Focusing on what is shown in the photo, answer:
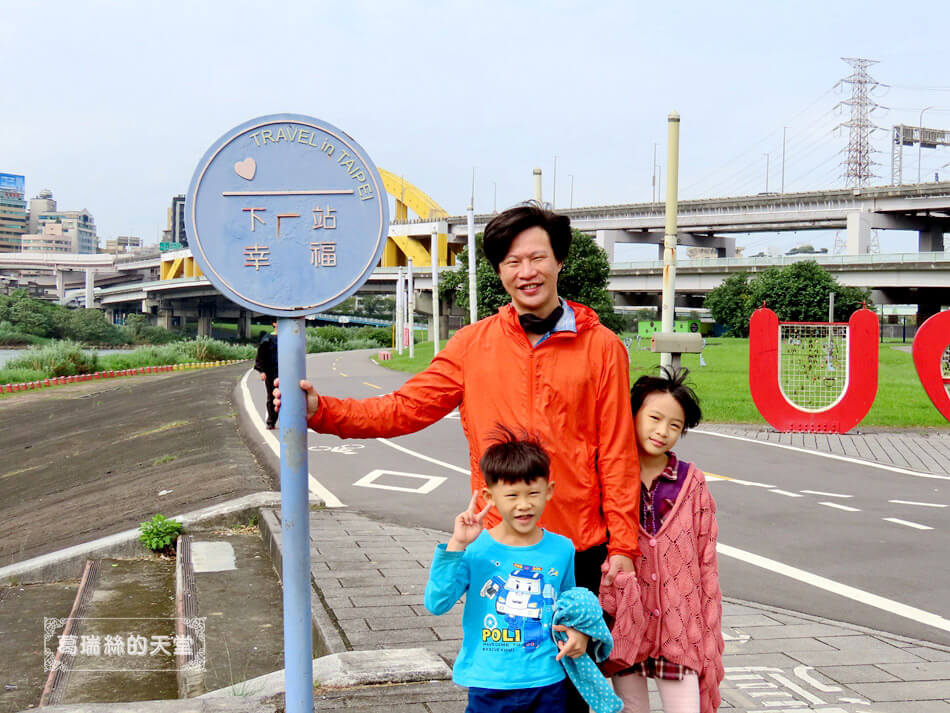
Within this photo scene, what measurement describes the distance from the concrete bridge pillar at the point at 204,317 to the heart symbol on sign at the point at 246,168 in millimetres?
89915

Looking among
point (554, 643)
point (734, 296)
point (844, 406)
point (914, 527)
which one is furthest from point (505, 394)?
point (734, 296)

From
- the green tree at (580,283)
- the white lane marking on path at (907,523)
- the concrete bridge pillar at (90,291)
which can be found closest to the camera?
the white lane marking on path at (907,523)

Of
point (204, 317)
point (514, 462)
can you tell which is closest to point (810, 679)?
point (514, 462)

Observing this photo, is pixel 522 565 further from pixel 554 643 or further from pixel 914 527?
pixel 914 527

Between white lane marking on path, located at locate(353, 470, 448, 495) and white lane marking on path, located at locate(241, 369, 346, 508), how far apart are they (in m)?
A: 0.53

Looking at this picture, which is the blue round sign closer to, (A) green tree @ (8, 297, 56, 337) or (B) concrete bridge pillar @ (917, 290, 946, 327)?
(B) concrete bridge pillar @ (917, 290, 946, 327)

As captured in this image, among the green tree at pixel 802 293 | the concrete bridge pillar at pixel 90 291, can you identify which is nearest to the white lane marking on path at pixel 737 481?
the green tree at pixel 802 293

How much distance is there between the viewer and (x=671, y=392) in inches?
124

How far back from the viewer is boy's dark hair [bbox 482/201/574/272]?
3055 millimetres

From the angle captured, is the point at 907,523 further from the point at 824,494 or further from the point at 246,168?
the point at 246,168

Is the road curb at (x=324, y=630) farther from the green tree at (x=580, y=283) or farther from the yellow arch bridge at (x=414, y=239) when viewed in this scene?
the yellow arch bridge at (x=414, y=239)

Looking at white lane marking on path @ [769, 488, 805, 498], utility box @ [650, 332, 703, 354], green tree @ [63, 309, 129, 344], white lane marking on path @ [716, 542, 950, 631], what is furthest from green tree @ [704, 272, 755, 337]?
white lane marking on path @ [716, 542, 950, 631]

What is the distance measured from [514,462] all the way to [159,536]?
5.53 metres

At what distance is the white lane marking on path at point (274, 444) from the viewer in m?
9.32
